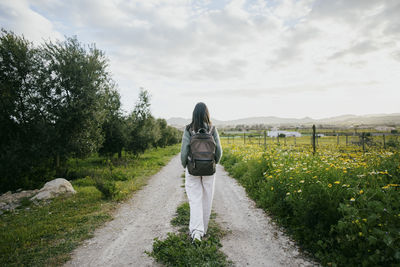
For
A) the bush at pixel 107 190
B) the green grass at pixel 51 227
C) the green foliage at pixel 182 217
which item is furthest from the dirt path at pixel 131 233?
the bush at pixel 107 190

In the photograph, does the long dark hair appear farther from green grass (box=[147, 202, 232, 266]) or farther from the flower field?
the flower field

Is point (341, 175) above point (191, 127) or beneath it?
beneath

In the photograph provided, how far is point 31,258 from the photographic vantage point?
357cm

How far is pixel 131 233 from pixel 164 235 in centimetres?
84

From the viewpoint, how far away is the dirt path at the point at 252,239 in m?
3.35

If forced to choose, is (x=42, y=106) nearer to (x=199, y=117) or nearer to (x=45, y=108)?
(x=45, y=108)

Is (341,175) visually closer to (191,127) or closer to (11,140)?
(191,127)

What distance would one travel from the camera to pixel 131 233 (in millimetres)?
4520

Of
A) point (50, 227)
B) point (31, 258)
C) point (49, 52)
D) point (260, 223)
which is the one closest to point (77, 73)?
point (49, 52)

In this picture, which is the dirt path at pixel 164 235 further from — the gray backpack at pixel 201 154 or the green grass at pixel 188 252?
the gray backpack at pixel 201 154

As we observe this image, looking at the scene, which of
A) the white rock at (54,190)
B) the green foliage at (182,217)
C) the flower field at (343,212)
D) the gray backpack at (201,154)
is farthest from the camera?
the white rock at (54,190)

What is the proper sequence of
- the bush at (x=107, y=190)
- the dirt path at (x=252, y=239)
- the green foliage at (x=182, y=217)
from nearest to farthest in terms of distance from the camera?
the dirt path at (x=252, y=239), the green foliage at (x=182, y=217), the bush at (x=107, y=190)

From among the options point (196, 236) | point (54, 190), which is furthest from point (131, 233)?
point (54, 190)

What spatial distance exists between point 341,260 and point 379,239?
630 mm
